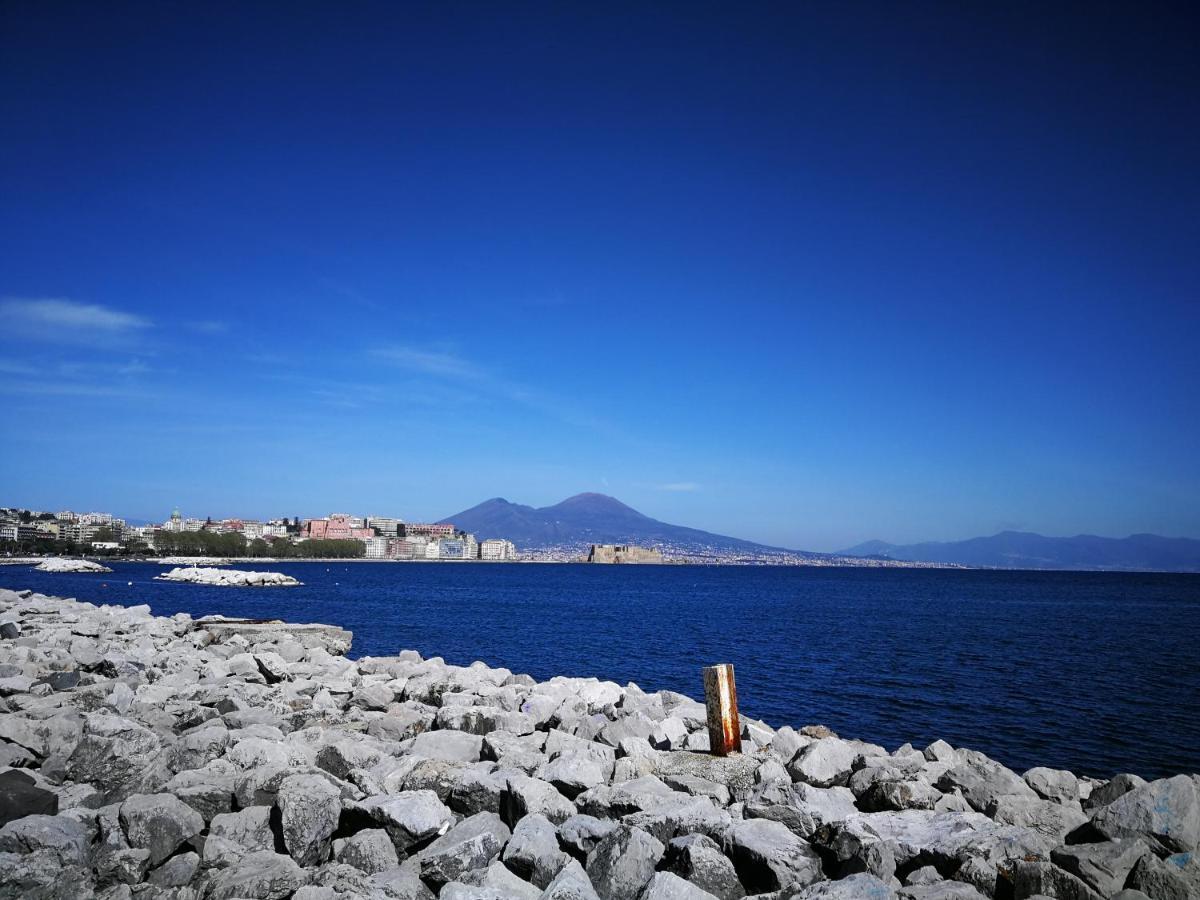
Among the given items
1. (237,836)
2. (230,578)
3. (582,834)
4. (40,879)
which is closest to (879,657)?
(582,834)

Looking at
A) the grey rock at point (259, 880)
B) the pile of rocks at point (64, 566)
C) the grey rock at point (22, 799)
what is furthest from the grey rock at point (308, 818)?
the pile of rocks at point (64, 566)

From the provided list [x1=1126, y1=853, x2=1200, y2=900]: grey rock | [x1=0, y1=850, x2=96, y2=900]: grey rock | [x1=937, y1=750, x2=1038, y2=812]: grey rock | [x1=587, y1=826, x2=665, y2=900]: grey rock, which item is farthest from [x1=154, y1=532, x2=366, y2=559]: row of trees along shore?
[x1=1126, y1=853, x2=1200, y2=900]: grey rock

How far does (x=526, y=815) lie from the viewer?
6.32 metres

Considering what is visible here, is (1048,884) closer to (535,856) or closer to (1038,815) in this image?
(1038,815)

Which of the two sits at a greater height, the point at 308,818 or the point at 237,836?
the point at 308,818

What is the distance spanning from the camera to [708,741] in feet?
30.6

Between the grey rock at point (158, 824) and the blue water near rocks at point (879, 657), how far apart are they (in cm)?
1236

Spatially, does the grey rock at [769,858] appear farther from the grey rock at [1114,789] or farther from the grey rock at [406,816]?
the grey rock at [1114,789]

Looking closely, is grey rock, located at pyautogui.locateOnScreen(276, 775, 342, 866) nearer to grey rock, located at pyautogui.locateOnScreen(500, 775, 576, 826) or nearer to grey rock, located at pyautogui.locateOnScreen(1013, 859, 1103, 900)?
grey rock, located at pyautogui.locateOnScreen(500, 775, 576, 826)

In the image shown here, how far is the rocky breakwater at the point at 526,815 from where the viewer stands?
525 cm

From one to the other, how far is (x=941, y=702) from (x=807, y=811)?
14.8 metres

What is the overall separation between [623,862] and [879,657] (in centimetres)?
2426

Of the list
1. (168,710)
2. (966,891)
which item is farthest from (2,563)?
(966,891)

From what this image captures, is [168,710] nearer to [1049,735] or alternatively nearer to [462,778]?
[462,778]
